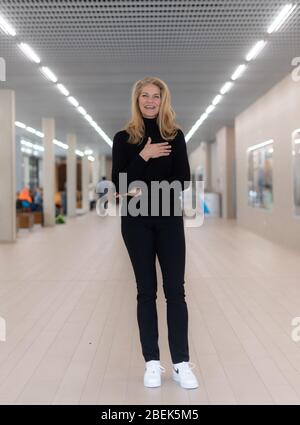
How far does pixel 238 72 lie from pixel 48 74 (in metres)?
3.71

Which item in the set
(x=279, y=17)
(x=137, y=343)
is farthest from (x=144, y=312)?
(x=279, y=17)

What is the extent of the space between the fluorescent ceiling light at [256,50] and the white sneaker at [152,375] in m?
6.66

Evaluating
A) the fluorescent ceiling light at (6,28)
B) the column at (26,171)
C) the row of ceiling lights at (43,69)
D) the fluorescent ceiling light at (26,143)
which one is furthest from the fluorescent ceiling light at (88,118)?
the column at (26,171)

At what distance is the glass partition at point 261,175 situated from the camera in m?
13.0

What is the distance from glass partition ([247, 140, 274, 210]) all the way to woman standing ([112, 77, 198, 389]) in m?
9.93

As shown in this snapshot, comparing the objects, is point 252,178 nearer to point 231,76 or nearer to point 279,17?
point 231,76

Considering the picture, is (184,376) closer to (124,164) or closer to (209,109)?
(124,164)

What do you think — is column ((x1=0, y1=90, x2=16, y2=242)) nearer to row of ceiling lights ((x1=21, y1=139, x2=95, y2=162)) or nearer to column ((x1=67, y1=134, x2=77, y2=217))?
column ((x1=67, y1=134, x2=77, y2=217))

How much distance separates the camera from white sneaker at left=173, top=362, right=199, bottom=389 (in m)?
3.04

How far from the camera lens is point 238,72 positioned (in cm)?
1078

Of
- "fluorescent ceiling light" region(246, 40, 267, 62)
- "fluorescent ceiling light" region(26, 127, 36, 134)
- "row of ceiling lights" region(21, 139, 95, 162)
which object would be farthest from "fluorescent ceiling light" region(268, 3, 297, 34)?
"row of ceiling lights" region(21, 139, 95, 162)

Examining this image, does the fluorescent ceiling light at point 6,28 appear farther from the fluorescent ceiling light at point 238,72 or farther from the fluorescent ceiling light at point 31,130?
the fluorescent ceiling light at point 31,130

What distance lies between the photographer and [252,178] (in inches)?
610

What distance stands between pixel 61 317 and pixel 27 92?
9.05 meters
